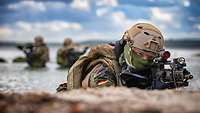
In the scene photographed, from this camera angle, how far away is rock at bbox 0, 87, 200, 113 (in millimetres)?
2121

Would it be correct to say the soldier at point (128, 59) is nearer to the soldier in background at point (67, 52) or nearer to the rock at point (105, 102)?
the rock at point (105, 102)

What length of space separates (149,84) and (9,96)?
1.21 meters

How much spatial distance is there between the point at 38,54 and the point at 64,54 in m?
0.83

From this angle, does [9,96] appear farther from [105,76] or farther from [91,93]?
[105,76]

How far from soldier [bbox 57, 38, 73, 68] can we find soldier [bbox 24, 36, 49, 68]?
0.44 m

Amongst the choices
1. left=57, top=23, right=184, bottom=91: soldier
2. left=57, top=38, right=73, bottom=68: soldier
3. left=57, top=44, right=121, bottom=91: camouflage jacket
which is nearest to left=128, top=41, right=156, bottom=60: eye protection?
left=57, top=23, right=184, bottom=91: soldier

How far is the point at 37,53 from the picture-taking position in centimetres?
1670

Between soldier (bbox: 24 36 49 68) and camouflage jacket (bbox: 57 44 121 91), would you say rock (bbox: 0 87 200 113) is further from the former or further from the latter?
soldier (bbox: 24 36 49 68)

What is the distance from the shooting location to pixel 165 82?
351 cm

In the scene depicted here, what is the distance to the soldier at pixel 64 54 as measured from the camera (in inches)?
605

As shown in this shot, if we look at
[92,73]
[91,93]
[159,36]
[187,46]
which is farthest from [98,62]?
[187,46]

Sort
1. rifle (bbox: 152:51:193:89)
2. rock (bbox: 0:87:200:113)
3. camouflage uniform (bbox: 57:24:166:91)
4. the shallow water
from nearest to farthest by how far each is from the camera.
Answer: rock (bbox: 0:87:200:113) < rifle (bbox: 152:51:193:89) < camouflage uniform (bbox: 57:24:166:91) < the shallow water

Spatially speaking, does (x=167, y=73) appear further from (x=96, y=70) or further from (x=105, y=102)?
(x=105, y=102)

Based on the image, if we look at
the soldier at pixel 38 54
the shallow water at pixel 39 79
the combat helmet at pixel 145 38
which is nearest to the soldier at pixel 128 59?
the combat helmet at pixel 145 38
